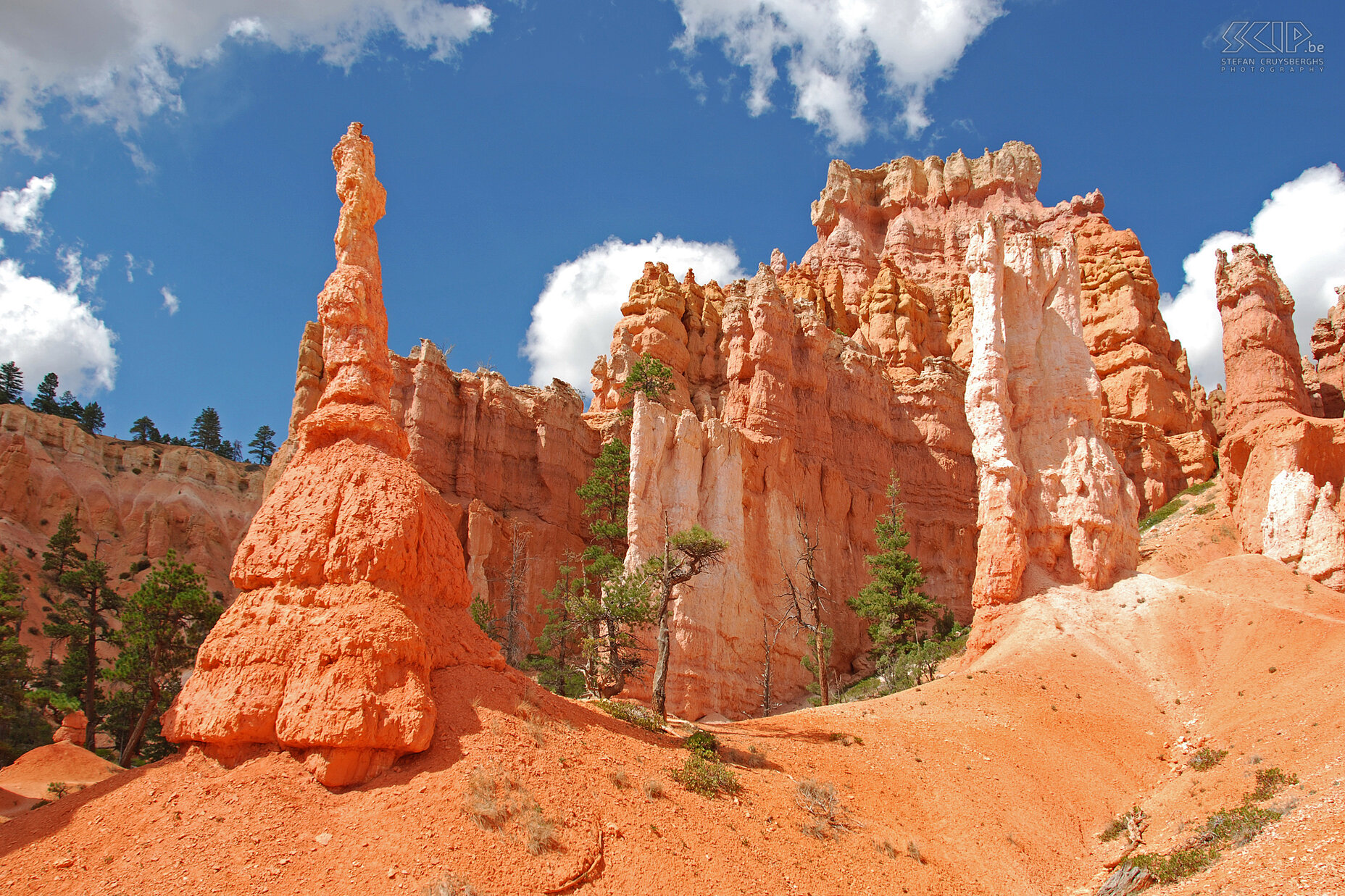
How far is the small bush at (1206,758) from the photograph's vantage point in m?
18.0

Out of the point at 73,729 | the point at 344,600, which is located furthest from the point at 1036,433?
the point at 73,729

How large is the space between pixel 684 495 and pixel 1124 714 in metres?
16.9

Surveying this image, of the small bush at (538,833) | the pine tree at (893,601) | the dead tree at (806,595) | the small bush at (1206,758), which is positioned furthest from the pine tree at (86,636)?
the small bush at (1206,758)

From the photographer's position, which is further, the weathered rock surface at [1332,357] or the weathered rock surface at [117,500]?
the weathered rock surface at [117,500]

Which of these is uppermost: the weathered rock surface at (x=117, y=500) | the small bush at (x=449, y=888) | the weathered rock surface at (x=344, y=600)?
the weathered rock surface at (x=117, y=500)

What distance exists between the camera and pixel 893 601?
3312 centimetres

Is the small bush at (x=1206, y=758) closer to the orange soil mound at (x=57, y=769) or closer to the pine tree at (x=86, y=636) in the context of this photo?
the orange soil mound at (x=57, y=769)

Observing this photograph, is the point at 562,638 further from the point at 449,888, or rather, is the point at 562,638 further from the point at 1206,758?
the point at 449,888

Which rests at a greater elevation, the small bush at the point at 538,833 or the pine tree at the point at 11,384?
the pine tree at the point at 11,384

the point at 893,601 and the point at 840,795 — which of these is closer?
the point at 840,795

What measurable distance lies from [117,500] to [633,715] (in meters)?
58.5

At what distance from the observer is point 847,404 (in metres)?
43.4

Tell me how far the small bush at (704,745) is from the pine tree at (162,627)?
16270 millimetres

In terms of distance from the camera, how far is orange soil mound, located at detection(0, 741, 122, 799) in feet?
64.4
